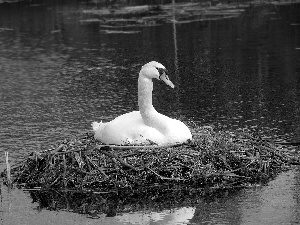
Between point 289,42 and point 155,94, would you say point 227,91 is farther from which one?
point 289,42

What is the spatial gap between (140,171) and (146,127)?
55.2 inches

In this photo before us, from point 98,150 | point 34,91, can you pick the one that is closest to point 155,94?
point 34,91

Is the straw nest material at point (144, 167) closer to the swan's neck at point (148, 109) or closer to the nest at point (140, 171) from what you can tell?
the nest at point (140, 171)

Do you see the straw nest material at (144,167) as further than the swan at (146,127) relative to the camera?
No

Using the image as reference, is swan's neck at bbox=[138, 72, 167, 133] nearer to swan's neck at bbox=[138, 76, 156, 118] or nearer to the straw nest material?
swan's neck at bbox=[138, 76, 156, 118]

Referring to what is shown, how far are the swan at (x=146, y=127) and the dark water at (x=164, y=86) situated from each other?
1.77m

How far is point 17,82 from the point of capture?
26484mm

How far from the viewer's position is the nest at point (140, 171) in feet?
44.8

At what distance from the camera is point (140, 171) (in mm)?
13695

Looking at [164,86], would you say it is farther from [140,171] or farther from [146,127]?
[140,171]

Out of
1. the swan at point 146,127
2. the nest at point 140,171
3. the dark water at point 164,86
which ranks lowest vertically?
the dark water at point 164,86

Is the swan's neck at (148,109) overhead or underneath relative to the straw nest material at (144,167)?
overhead

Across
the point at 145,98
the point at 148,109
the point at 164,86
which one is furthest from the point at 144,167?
the point at 164,86

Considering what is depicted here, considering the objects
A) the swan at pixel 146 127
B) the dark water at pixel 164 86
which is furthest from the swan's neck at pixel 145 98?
the dark water at pixel 164 86
